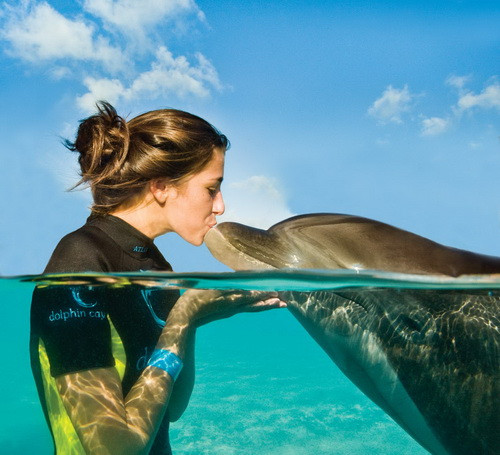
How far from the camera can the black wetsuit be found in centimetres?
264

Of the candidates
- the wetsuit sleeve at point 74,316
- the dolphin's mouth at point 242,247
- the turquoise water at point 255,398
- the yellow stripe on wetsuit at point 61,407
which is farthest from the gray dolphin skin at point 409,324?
the yellow stripe on wetsuit at point 61,407

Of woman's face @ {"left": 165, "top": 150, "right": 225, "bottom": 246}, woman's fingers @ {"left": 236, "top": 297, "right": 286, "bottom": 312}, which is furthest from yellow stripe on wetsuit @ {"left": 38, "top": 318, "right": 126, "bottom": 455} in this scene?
woman's fingers @ {"left": 236, "top": 297, "right": 286, "bottom": 312}

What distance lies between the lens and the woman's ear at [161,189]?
139 inches

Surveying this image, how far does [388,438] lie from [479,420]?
61.6 inches

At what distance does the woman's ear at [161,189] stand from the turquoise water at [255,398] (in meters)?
0.69

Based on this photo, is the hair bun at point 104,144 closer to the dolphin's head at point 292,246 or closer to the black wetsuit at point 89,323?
the black wetsuit at point 89,323

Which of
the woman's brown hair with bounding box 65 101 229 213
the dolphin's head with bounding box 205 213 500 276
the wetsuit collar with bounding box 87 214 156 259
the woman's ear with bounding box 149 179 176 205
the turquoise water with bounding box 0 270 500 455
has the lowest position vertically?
the turquoise water with bounding box 0 270 500 455

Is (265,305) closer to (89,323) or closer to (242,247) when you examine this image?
(242,247)

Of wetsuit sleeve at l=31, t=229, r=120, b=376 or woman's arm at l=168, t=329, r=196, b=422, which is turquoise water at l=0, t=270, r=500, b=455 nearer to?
woman's arm at l=168, t=329, r=196, b=422

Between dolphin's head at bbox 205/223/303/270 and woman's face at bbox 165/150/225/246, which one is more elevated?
woman's face at bbox 165/150/225/246

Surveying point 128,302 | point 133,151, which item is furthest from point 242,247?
point 133,151

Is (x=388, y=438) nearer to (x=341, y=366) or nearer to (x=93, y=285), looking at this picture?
(x=341, y=366)

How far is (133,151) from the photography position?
3547mm

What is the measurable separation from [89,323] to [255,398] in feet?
7.60
